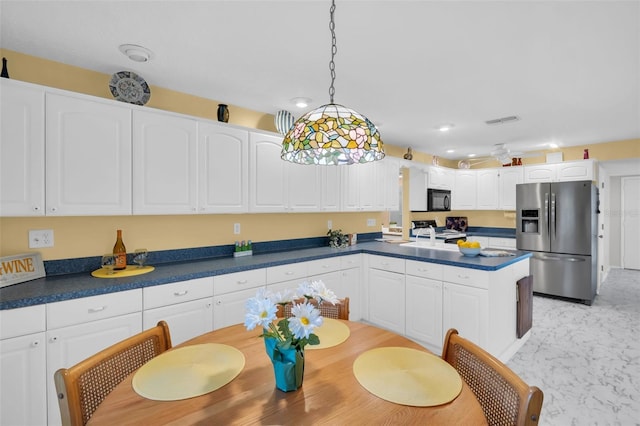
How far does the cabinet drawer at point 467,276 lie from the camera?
251 cm

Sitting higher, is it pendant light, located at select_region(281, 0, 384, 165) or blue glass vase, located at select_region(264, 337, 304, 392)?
pendant light, located at select_region(281, 0, 384, 165)

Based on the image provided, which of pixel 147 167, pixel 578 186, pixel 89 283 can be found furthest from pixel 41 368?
pixel 578 186

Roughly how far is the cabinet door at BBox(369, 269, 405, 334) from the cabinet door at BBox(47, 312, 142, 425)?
2242mm

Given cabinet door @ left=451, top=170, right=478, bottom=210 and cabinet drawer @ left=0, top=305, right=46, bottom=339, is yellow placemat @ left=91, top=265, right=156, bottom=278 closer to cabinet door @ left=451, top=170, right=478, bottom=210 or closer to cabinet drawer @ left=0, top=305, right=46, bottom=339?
cabinet drawer @ left=0, top=305, right=46, bottom=339

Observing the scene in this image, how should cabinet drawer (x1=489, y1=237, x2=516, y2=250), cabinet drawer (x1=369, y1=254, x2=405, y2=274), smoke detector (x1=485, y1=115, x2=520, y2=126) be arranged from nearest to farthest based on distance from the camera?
cabinet drawer (x1=369, y1=254, x2=405, y2=274), smoke detector (x1=485, y1=115, x2=520, y2=126), cabinet drawer (x1=489, y1=237, x2=516, y2=250)

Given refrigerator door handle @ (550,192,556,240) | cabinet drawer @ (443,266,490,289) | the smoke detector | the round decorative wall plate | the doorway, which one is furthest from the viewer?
the doorway

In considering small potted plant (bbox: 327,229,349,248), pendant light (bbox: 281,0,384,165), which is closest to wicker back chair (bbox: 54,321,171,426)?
pendant light (bbox: 281,0,384,165)

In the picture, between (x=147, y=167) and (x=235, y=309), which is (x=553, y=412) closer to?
(x=235, y=309)

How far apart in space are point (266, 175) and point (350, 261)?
1.29 metres

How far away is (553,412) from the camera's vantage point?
2.10 m

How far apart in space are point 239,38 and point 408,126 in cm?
246

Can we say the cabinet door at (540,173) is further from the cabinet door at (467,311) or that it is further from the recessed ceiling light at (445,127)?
the cabinet door at (467,311)

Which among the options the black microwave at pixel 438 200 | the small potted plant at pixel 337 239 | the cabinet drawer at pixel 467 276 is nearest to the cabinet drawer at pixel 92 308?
the small potted plant at pixel 337 239

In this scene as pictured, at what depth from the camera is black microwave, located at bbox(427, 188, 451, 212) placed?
516 cm
